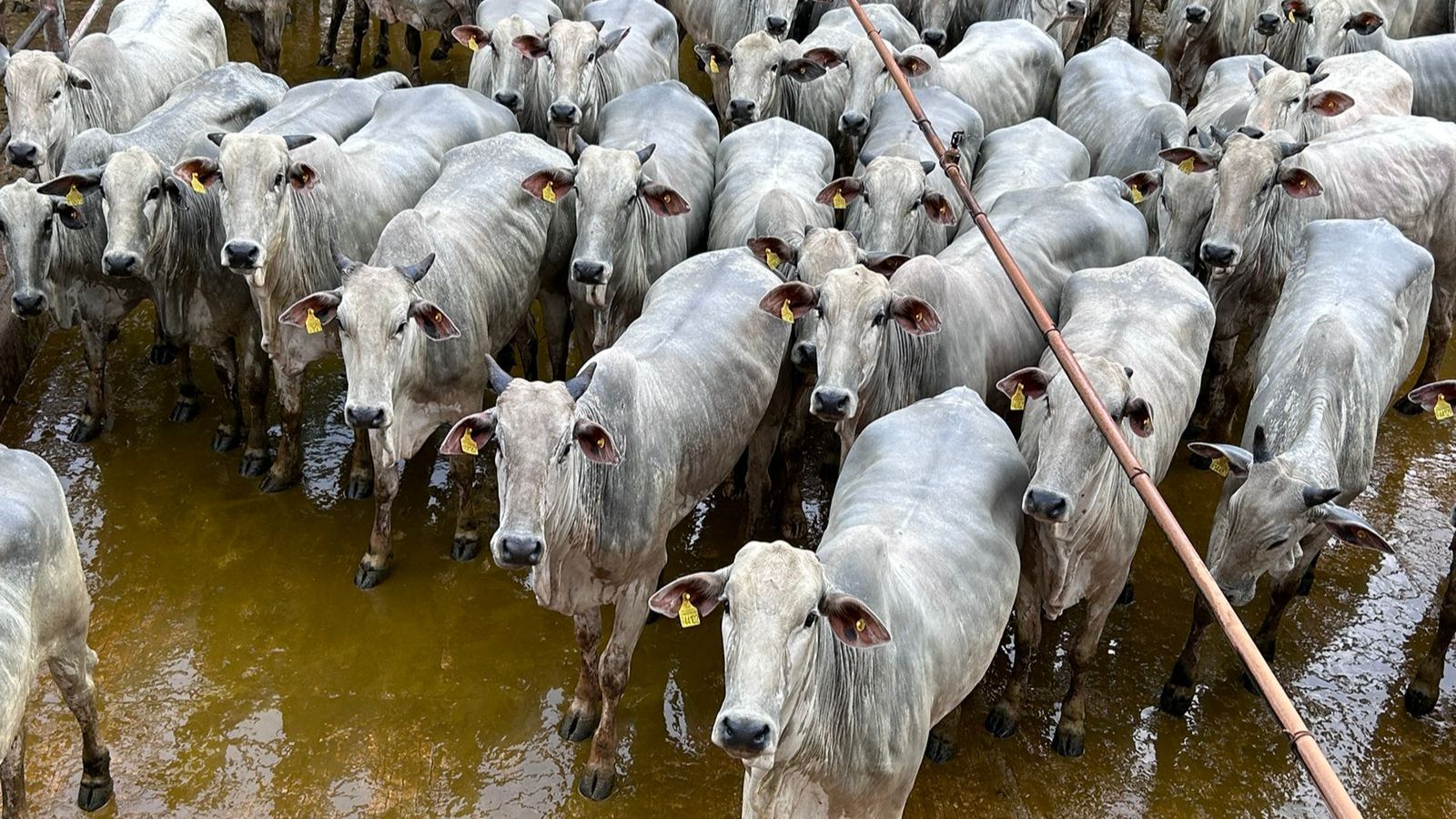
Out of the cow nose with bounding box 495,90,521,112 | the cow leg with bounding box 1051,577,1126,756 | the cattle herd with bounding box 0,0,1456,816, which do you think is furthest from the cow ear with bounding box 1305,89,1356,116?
the cow nose with bounding box 495,90,521,112

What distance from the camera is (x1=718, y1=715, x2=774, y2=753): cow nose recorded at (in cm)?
414

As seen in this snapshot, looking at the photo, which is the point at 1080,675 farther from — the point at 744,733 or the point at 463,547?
the point at 463,547

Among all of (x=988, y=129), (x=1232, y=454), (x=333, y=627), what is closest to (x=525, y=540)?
(x=333, y=627)

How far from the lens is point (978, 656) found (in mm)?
5477

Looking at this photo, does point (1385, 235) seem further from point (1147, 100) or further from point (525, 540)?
point (525, 540)

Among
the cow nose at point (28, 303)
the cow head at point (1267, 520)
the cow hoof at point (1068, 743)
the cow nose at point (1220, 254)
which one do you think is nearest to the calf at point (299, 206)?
the cow nose at point (28, 303)

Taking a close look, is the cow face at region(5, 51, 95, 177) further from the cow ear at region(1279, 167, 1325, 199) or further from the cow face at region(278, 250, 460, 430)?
the cow ear at region(1279, 167, 1325, 199)

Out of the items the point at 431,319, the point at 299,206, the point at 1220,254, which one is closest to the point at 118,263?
the point at 299,206

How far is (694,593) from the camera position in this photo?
4.66 meters

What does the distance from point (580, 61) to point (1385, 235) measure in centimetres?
521

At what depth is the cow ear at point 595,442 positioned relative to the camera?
544cm

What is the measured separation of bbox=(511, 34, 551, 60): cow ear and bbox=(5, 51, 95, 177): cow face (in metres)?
2.94

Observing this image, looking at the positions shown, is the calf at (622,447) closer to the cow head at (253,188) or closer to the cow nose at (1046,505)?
the cow nose at (1046,505)

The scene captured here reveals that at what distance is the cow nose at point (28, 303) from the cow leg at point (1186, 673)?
653cm
